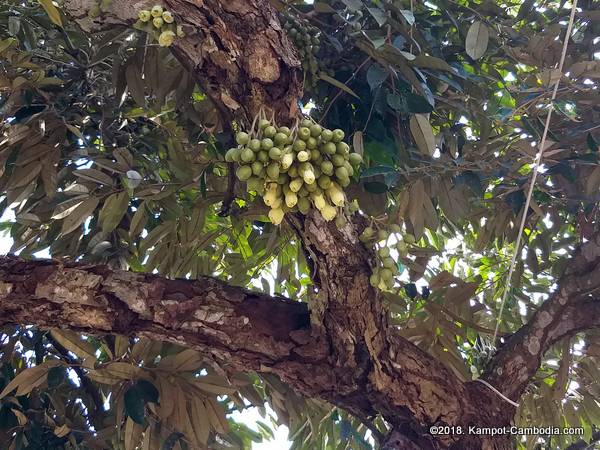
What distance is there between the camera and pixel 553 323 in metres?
2.40

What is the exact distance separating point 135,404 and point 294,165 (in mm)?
1022

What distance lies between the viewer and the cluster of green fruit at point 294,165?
154 centimetres

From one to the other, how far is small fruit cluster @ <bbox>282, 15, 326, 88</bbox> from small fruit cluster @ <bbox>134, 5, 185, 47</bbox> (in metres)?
0.55

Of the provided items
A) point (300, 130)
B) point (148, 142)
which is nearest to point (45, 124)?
point (148, 142)

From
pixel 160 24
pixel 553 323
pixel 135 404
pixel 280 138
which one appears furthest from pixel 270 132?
pixel 553 323

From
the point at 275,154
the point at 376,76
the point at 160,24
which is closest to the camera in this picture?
the point at 275,154

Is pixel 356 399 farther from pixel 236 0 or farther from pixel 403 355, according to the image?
pixel 236 0

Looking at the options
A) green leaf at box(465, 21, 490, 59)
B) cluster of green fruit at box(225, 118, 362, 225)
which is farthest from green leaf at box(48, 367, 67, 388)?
green leaf at box(465, 21, 490, 59)

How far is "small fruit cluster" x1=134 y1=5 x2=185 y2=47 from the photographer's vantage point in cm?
165

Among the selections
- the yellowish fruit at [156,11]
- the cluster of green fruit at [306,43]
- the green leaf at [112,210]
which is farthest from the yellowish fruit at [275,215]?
the green leaf at [112,210]

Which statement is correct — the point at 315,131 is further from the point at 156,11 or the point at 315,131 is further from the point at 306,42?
the point at 306,42

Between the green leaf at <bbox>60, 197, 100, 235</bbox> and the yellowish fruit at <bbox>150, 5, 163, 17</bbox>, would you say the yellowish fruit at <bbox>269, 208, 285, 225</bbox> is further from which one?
the green leaf at <bbox>60, 197, 100, 235</bbox>

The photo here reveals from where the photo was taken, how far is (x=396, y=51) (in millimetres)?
1962

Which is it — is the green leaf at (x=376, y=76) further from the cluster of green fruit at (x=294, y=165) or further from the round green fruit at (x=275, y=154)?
the round green fruit at (x=275, y=154)
